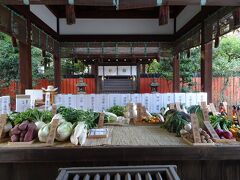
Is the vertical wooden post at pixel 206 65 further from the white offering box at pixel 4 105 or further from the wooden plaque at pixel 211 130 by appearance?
the white offering box at pixel 4 105

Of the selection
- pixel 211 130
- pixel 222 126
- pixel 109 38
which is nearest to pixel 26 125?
pixel 211 130

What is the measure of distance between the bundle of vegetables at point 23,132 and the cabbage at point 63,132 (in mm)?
235

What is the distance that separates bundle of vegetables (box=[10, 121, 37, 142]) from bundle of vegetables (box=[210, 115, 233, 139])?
5.55 feet

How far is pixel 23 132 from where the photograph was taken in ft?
7.96

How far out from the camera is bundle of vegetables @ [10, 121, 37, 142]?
7.82 ft

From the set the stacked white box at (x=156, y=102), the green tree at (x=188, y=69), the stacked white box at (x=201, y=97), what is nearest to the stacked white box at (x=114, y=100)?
the stacked white box at (x=156, y=102)

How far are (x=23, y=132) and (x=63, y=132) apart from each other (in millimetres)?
371

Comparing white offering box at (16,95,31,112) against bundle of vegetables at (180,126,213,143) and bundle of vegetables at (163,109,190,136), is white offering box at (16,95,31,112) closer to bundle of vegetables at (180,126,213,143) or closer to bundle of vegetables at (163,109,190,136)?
bundle of vegetables at (163,109,190,136)

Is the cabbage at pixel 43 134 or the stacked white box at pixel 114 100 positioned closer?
the cabbage at pixel 43 134

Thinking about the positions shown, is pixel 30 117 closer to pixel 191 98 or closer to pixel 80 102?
pixel 80 102

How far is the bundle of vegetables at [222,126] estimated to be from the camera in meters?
2.45

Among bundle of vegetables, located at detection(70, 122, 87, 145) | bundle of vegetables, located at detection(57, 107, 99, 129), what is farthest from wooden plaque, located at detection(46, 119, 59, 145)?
bundle of vegetables, located at detection(57, 107, 99, 129)

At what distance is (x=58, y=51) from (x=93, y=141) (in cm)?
622

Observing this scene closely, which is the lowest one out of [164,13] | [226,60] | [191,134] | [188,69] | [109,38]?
[191,134]
